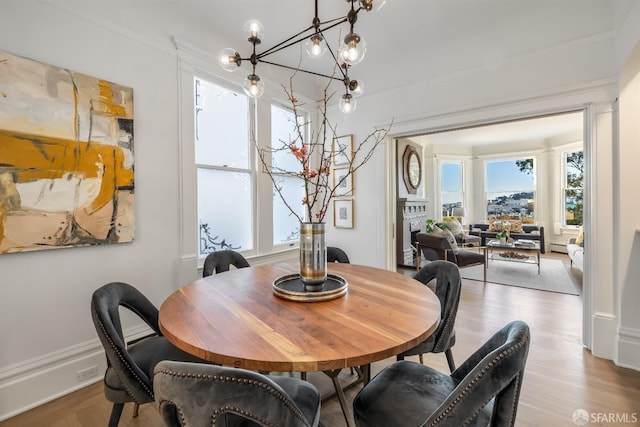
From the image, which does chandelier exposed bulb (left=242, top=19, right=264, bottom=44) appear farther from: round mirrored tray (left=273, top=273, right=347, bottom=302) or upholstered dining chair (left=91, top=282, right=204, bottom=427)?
upholstered dining chair (left=91, top=282, right=204, bottom=427)

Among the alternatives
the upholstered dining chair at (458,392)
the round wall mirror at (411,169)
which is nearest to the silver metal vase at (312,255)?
the upholstered dining chair at (458,392)

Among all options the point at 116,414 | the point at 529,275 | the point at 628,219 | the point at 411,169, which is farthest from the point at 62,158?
the point at 529,275

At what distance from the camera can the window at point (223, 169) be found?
2824mm

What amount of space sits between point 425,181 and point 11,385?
801 centimetres

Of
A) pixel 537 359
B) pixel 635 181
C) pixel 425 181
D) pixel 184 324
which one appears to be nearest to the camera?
pixel 184 324

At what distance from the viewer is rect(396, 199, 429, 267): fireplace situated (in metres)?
5.63

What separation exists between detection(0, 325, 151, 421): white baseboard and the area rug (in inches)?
197

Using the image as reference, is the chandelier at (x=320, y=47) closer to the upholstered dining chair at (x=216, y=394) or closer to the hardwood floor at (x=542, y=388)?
the upholstered dining chair at (x=216, y=394)

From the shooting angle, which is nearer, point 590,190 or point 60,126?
point 60,126

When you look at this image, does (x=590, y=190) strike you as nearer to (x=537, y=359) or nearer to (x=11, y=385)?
(x=537, y=359)

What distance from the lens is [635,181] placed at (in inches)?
85.4

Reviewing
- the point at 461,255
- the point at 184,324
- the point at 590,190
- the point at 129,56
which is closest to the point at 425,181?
the point at 461,255

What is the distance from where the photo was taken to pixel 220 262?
2.33m

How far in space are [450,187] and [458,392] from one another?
27.2ft
